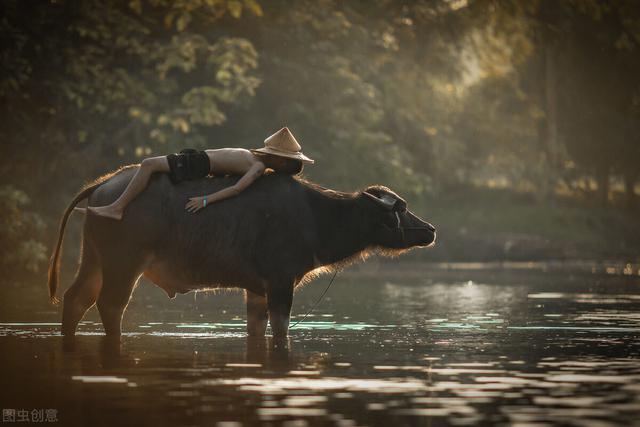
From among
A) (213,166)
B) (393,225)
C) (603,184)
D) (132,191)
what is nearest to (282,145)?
(213,166)

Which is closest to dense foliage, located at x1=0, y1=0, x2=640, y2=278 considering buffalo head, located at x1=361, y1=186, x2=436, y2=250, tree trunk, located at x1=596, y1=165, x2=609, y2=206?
tree trunk, located at x1=596, y1=165, x2=609, y2=206

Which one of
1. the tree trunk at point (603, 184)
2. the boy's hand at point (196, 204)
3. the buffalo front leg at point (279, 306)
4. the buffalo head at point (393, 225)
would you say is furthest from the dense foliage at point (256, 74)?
the buffalo front leg at point (279, 306)

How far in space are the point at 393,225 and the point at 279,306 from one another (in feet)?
5.77

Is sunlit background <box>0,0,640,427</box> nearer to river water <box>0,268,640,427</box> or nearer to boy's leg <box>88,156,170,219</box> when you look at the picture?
river water <box>0,268,640,427</box>

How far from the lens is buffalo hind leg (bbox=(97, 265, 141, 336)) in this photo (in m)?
15.2

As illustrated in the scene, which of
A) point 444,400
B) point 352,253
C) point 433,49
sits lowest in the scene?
point 444,400

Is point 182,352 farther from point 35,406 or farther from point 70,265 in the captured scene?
point 70,265

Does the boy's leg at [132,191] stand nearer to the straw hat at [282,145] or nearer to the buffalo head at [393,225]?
the straw hat at [282,145]

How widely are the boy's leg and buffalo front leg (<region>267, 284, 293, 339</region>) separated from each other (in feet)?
5.53

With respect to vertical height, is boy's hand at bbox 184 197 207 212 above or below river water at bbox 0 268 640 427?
above

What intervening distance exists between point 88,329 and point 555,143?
45987 mm

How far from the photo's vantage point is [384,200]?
16156 millimetres

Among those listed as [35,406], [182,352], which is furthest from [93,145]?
[35,406]

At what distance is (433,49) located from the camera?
1801 inches
